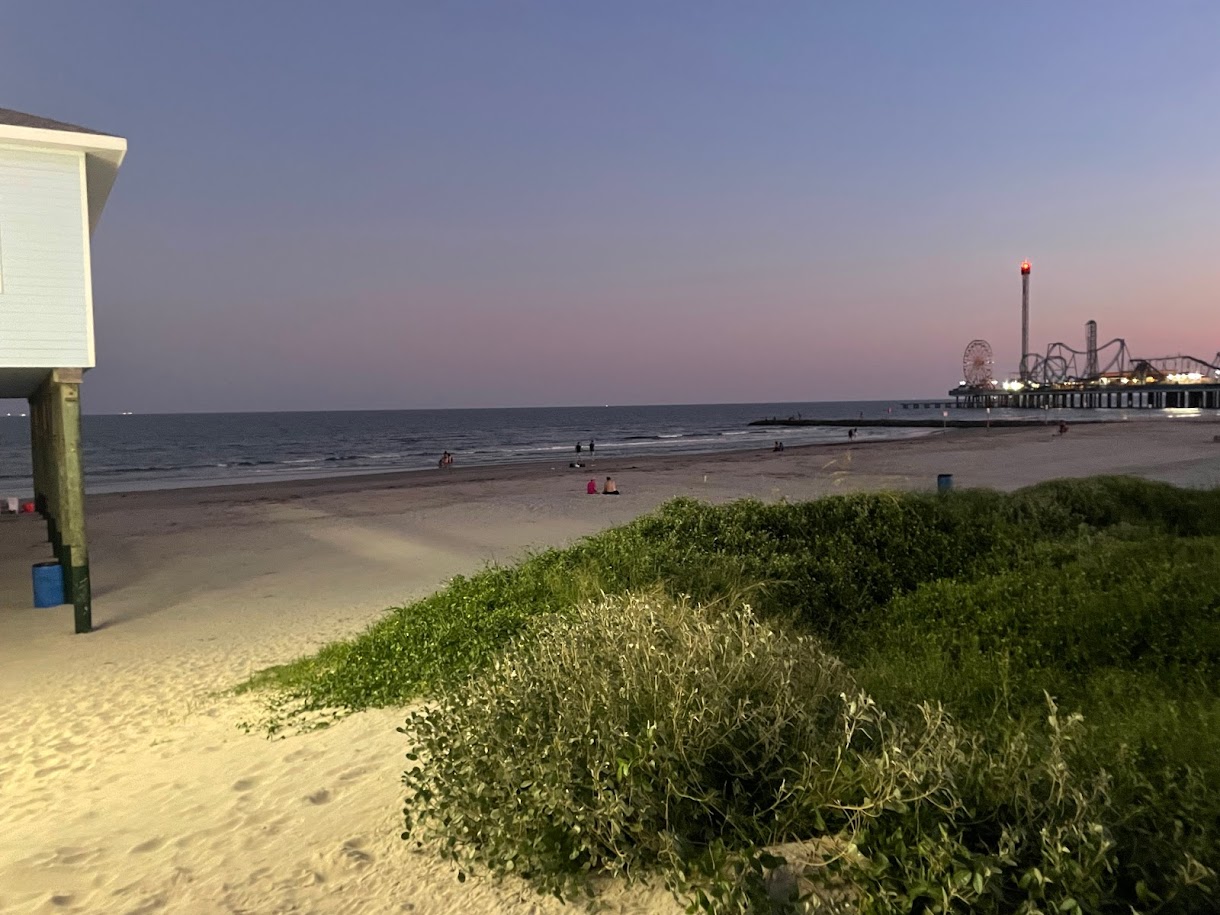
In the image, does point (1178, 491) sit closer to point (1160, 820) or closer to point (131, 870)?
point (1160, 820)

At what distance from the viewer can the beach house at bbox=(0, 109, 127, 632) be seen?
10.1 meters

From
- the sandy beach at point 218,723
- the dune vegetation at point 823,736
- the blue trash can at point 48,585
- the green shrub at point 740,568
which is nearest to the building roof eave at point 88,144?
the blue trash can at point 48,585

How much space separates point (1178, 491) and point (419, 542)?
13452 mm

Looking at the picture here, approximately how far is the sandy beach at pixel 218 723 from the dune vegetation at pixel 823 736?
38 cm

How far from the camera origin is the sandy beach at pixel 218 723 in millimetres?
4324

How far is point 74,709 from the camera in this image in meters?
7.86

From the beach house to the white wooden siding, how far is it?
0.03 ft

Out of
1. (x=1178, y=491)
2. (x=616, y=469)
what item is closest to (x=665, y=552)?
(x=1178, y=491)

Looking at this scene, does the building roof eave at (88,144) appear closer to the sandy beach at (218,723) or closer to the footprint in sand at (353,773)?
the sandy beach at (218,723)

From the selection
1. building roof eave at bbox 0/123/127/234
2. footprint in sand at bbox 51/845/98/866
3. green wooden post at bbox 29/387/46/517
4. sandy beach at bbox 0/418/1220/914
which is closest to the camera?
sandy beach at bbox 0/418/1220/914

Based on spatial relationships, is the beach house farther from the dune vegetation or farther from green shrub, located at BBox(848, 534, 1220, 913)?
green shrub, located at BBox(848, 534, 1220, 913)

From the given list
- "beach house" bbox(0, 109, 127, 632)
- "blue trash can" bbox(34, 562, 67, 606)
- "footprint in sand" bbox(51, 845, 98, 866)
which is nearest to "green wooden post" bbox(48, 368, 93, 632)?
"beach house" bbox(0, 109, 127, 632)

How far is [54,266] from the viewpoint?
33.8 ft

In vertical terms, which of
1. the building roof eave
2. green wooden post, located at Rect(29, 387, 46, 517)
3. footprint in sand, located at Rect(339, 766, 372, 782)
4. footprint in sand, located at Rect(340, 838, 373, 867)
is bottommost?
footprint in sand, located at Rect(339, 766, 372, 782)
